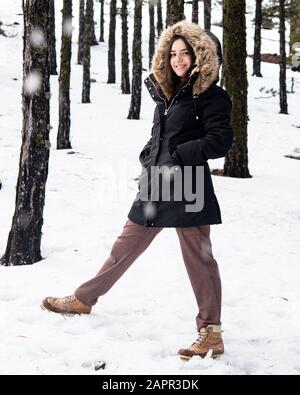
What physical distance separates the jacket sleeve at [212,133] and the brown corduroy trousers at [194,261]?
52cm

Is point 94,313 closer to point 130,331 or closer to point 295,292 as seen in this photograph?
point 130,331

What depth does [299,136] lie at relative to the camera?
1816 centimetres

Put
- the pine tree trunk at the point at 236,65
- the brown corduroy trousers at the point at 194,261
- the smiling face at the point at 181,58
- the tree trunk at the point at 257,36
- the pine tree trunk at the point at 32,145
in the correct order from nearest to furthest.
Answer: the smiling face at the point at 181,58, the brown corduroy trousers at the point at 194,261, the pine tree trunk at the point at 32,145, the pine tree trunk at the point at 236,65, the tree trunk at the point at 257,36

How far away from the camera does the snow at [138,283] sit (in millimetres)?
3566

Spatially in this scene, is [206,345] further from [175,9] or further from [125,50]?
[125,50]

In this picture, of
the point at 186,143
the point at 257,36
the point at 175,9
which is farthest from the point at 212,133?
the point at 257,36

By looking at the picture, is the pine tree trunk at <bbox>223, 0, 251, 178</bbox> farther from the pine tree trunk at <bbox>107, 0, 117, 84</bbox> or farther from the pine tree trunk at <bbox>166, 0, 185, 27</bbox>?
the pine tree trunk at <bbox>107, 0, 117, 84</bbox>

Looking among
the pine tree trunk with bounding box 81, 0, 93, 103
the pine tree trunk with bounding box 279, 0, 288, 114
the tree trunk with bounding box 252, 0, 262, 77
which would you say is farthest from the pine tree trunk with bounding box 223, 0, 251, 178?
the tree trunk with bounding box 252, 0, 262, 77

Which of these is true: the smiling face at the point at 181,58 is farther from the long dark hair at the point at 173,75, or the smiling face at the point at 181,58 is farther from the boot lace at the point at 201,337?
the boot lace at the point at 201,337

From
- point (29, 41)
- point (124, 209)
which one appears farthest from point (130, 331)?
point (124, 209)

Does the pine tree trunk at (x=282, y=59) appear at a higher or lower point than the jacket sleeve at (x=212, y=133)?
higher

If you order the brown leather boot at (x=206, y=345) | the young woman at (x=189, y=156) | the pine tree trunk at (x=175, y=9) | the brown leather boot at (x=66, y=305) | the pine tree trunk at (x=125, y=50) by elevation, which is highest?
the pine tree trunk at (x=125, y=50)

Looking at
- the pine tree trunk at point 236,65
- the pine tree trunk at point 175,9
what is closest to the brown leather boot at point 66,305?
the pine tree trunk at point 236,65

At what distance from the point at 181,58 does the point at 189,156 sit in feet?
2.24
